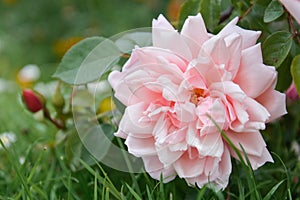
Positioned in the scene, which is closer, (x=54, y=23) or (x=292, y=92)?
(x=292, y=92)

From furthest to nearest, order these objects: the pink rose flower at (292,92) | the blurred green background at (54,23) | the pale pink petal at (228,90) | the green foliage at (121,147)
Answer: the blurred green background at (54,23), the pink rose flower at (292,92), the green foliage at (121,147), the pale pink petal at (228,90)

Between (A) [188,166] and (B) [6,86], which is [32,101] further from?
(B) [6,86]

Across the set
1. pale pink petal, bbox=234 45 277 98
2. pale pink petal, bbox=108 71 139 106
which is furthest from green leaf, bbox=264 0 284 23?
pale pink petal, bbox=108 71 139 106

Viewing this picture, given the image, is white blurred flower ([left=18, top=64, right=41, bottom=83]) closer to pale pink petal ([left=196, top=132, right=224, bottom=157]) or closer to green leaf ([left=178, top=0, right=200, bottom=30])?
green leaf ([left=178, top=0, right=200, bottom=30])

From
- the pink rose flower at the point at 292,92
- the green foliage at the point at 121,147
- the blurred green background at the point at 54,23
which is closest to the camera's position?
the green foliage at the point at 121,147

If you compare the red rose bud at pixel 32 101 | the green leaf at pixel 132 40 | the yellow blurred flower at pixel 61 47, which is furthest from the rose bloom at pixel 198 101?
the yellow blurred flower at pixel 61 47

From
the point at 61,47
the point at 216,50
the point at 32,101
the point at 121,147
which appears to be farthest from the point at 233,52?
the point at 61,47

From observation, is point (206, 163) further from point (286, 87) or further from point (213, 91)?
point (286, 87)

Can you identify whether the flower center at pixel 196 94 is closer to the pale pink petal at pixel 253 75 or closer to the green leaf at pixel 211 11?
the pale pink petal at pixel 253 75
